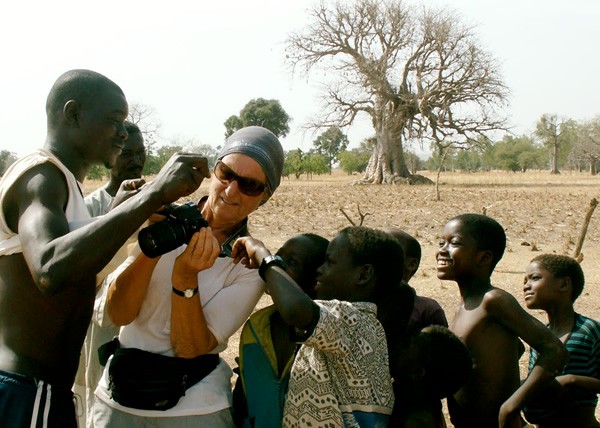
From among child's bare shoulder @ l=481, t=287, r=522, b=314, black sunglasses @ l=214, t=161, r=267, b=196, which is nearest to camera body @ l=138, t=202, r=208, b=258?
black sunglasses @ l=214, t=161, r=267, b=196

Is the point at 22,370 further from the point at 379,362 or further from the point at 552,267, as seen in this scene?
the point at 552,267

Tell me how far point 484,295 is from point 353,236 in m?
0.80

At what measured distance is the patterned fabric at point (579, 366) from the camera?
3117 millimetres

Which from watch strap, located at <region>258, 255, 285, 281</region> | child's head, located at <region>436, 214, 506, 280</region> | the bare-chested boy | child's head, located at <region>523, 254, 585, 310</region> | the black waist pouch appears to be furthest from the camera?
child's head, located at <region>523, 254, 585, 310</region>

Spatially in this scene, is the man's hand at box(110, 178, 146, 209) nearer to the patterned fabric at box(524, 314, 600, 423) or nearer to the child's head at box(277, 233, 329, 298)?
the child's head at box(277, 233, 329, 298)

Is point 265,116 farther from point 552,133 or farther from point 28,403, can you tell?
point 28,403

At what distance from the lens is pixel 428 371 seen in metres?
2.54

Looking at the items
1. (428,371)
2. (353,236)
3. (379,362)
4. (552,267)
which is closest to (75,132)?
(353,236)

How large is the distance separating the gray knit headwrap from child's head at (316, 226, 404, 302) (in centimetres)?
34

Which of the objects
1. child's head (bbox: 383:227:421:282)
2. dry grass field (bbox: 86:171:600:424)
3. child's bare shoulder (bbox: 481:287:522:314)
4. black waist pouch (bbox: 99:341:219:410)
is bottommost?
dry grass field (bbox: 86:171:600:424)

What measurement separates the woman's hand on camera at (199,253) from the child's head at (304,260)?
0.59 m

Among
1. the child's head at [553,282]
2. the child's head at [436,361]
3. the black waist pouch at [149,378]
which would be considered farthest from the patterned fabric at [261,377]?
the child's head at [553,282]

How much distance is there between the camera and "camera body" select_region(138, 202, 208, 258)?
1911 mm

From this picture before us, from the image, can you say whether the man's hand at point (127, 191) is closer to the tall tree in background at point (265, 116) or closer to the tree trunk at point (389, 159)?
the tree trunk at point (389, 159)
